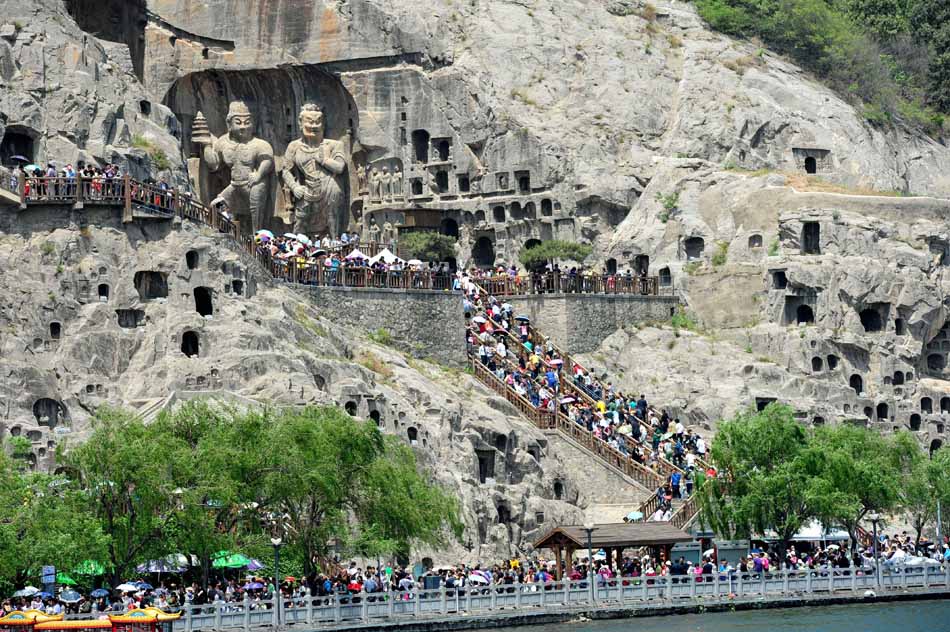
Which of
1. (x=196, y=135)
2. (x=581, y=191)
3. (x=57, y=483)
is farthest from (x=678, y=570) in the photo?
(x=196, y=135)

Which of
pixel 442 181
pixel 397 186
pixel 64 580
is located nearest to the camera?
pixel 64 580

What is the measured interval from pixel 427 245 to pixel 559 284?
9.62 m

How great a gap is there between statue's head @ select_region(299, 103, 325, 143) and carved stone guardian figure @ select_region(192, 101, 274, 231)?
2.26m

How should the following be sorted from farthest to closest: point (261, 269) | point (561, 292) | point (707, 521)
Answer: point (561, 292) < point (261, 269) < point (707, 521)

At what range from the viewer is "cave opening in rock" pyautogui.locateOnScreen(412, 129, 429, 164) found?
103 metres

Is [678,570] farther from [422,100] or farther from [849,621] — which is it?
[422,100]

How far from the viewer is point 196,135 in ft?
329

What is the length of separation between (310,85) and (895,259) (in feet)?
96.2

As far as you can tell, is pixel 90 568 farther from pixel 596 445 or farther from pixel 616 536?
pixel 596 445

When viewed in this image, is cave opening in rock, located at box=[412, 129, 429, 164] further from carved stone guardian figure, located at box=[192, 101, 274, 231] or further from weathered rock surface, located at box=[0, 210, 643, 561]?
weathered rock surface, located at box=[0, 210, 643, 561]

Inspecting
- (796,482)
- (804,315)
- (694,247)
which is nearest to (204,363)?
(796,482)

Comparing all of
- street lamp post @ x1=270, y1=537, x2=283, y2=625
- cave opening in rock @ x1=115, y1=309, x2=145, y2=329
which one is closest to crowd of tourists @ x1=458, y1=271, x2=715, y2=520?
cave opening in rock @ x1=115, y1=309, x2=145, y2=329

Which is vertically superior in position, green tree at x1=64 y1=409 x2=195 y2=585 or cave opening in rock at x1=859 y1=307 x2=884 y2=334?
cave opening in rock at x1=859 y1=307 x2=884 y2=334

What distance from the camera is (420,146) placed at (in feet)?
340
